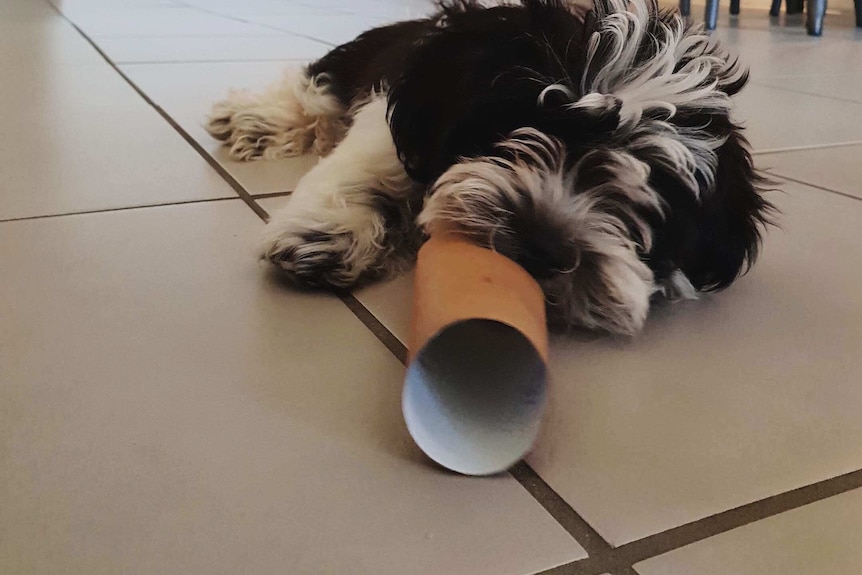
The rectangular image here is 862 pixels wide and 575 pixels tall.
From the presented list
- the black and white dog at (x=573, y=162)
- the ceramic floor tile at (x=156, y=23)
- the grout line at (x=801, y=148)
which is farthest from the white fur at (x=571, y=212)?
the ceramic floor tile at (x=156, y=23)

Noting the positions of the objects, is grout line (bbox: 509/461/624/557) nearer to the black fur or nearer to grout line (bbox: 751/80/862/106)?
the black fur

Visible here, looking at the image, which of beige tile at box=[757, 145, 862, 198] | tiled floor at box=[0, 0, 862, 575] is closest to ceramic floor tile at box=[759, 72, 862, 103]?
beige tile at box=[757, 145, 862, 198]

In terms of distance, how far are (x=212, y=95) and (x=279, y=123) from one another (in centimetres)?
52

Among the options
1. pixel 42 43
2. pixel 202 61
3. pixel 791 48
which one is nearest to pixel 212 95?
pixel 202 61

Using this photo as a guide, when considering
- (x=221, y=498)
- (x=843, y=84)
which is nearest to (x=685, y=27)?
(x=221, y=498)

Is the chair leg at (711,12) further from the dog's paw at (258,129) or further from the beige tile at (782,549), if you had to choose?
the beige tile at (782,549)

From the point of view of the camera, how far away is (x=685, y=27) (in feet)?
3.85

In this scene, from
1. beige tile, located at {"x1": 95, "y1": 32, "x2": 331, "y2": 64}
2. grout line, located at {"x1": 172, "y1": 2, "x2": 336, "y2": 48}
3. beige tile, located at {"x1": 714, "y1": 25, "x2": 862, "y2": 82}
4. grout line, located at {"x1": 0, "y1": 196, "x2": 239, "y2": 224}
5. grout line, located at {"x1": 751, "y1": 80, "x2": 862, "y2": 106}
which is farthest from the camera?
grout line, located at {"x1": 172, "y1": 2, "x2": 336, "y2": 48}

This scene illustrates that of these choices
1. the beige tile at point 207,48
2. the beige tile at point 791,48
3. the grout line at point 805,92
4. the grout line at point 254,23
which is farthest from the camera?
the grout line at point 254,23

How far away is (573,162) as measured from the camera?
3.38 feet

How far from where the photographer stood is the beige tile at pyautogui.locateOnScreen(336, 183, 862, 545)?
751 mm

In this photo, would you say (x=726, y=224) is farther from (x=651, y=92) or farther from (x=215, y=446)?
(x=215, y=446)

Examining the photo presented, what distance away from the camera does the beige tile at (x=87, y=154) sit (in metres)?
1.42

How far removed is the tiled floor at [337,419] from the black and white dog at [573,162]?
0.07 metres
